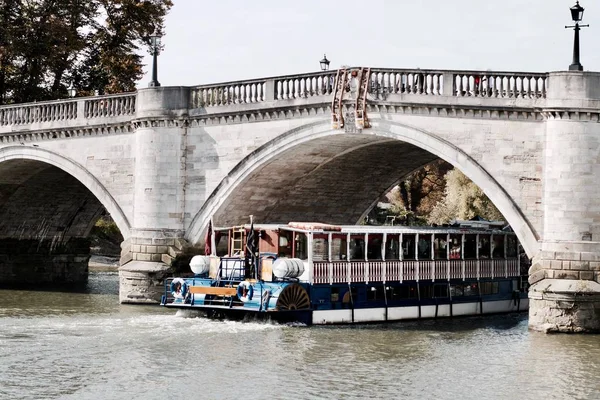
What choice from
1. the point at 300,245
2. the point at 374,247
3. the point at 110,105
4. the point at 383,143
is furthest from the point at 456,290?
the point at 110,105

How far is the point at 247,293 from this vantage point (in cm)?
2819

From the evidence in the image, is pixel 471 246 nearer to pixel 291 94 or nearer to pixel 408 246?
pixel 408 246

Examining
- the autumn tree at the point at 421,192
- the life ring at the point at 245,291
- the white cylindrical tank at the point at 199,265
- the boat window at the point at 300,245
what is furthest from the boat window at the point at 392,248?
the autumn tree at the point at 421,192

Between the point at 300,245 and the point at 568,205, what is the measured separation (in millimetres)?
6635

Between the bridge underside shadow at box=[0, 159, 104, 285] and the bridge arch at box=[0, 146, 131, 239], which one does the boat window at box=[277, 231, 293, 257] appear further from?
the bridge underside shadow at box=[0, 159, 104, 285]

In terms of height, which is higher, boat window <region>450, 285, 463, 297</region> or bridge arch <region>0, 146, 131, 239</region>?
bridge arch <region>0, 146, 131, 239</region>

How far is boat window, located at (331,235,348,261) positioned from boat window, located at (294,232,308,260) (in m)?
0.69

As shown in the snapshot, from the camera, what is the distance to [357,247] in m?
29.6

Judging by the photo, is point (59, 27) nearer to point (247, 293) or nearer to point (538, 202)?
point (247, 293)

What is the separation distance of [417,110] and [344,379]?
9.86m

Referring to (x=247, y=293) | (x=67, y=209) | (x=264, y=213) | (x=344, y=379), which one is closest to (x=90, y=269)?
(x=67, y=209)

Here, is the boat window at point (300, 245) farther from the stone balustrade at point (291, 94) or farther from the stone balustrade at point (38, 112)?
the stone balustrade at point (38, 112)

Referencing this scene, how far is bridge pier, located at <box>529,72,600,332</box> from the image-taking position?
26.3 meters

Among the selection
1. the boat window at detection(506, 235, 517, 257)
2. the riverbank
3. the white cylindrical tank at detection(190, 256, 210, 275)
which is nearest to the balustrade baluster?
the boat window at detection(506, 235, 517, 257)
